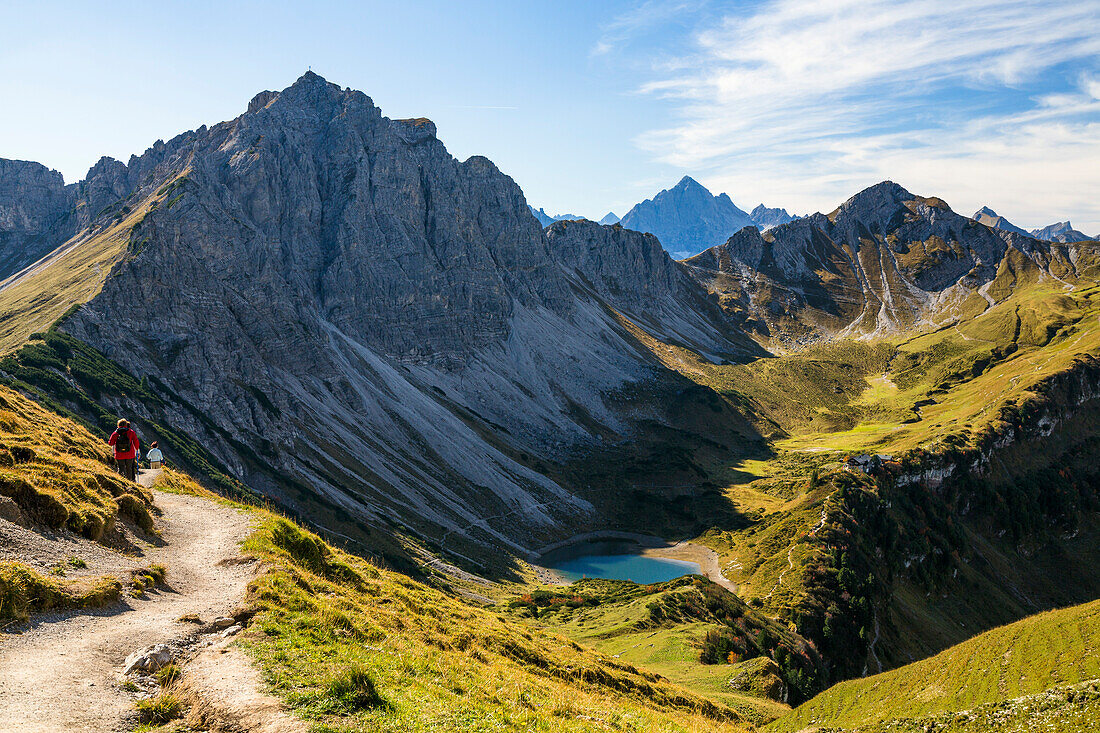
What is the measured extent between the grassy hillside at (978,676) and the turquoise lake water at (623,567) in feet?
254

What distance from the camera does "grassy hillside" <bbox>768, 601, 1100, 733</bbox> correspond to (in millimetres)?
36094

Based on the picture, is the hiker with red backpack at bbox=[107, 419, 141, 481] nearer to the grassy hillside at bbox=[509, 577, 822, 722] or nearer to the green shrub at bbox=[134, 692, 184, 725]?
the green shrub at bbox=[134, 692, 184, 725]

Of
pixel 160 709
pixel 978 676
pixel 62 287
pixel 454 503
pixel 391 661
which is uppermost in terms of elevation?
pixel 62 287

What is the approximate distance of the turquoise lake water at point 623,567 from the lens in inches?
4985

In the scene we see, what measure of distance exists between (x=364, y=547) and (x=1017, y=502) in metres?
124

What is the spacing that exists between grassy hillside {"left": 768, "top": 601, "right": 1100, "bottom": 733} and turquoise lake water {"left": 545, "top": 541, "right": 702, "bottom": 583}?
77.4 metres

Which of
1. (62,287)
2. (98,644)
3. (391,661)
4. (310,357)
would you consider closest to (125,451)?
(98,644)

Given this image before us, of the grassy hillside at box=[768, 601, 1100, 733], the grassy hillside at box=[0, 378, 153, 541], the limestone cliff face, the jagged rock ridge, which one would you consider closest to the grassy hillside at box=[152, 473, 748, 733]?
the grassy hillside at box=[0, 378, 153, 541]

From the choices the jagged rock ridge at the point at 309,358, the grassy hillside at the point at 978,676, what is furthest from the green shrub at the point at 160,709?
the jagged rock ridge at the point at 309,358

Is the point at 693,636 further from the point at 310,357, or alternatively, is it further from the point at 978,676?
the point at 310,357

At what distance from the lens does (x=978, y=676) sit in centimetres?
4006

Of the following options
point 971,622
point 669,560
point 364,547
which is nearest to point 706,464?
point 669,560

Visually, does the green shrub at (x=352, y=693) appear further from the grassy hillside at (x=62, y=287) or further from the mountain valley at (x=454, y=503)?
the grassy hillside at (x=62, y=287)

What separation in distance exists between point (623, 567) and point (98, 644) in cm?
12461
